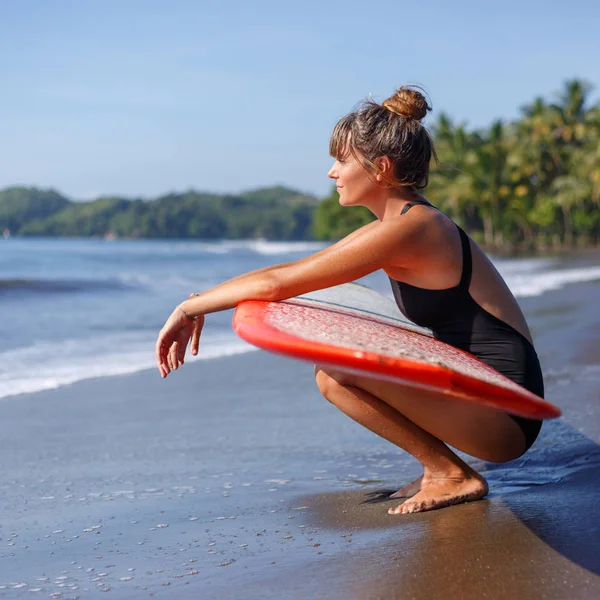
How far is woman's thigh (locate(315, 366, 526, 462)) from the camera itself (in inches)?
87.2

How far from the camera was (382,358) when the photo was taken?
1716 mm

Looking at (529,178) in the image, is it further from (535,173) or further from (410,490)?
(410,490)

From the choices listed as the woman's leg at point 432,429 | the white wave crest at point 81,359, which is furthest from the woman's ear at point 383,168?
the white wave crest at point 81,359

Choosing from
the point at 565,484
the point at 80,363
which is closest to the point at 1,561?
the point at 565,484

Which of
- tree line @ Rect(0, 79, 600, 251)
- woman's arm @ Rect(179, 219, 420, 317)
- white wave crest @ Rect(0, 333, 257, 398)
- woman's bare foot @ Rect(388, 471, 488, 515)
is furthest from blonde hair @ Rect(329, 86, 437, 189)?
tree line @ Rect(0, 79, 600, 251)

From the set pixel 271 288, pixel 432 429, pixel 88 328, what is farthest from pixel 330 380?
pixel 88 328

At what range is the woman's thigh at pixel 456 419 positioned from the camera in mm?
2215

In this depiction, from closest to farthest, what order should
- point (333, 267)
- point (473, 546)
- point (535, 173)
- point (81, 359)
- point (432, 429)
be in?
point (473, 546)
point (333, 267)
point (432, 429)
point (81, 359)
point (535, 173)

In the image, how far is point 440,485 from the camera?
2465 mm

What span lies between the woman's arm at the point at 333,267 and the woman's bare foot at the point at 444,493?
2.35ft

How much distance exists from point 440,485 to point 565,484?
1.39ft

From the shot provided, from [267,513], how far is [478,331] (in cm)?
85

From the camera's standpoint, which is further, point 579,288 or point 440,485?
point 579,288

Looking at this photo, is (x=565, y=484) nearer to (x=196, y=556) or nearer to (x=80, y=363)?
(x=196, y=556)
